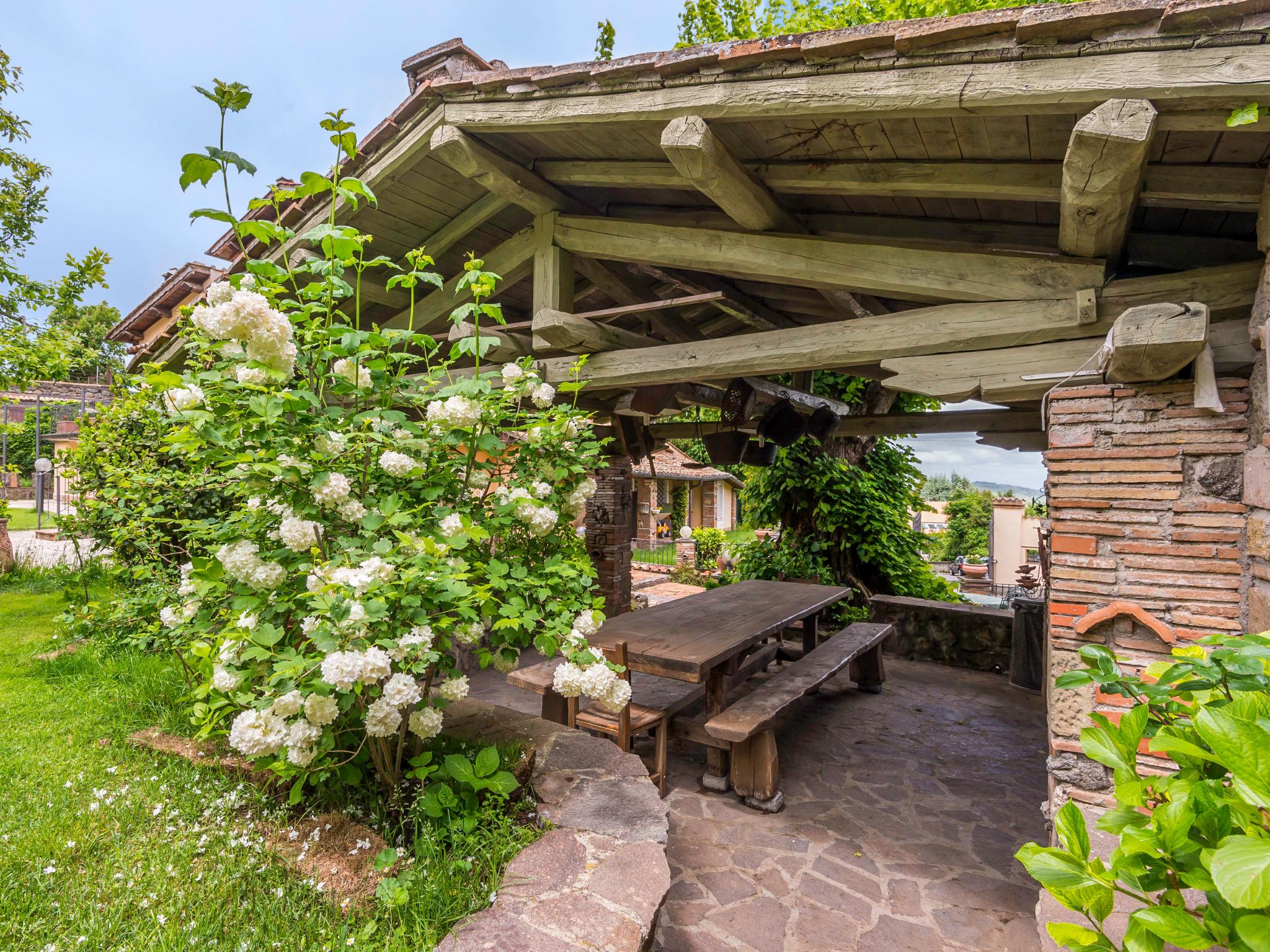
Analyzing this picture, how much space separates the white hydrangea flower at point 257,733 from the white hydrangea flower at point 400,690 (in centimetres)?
33

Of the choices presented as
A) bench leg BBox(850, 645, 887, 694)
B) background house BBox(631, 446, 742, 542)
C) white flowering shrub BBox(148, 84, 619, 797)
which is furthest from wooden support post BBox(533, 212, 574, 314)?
background house BBox(631, 446, 742, 542)

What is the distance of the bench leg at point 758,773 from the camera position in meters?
3.44

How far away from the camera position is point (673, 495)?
2070 cm

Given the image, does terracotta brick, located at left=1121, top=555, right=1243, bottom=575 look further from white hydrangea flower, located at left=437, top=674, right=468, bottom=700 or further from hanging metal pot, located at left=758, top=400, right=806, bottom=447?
hanging metal pot, located at left=758, top=400, right=806, bottom=447

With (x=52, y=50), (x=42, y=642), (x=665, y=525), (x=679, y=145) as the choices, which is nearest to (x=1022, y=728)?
(x=679, y=145)

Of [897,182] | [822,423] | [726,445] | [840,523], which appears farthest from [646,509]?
[897,182]

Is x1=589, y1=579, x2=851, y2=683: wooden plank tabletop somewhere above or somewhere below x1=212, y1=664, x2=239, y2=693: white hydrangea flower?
below

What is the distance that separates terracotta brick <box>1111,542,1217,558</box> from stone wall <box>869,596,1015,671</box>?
4441mm

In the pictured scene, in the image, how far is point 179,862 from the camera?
1.83 metres

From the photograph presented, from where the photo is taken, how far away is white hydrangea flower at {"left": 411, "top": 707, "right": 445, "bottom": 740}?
1.93m

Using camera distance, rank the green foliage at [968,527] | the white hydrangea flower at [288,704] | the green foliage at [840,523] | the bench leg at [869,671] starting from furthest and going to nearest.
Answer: the green foliage at [968,527]
the green foliage at [840,523]
the bench leg at [869,671]
the white hydrangea flower at [288,704]

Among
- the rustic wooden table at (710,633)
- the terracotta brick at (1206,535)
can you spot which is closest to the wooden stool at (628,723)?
the rustic wooden table at (710,633)

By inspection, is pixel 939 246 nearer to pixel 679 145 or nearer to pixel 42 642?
pixel 679 145

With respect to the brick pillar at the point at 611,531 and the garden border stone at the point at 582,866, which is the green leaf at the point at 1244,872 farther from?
the brick pillar at the point at 611,531
